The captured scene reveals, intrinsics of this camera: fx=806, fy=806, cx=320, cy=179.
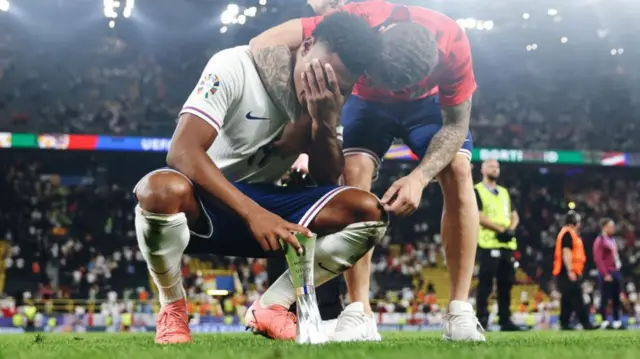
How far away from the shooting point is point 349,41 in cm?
273

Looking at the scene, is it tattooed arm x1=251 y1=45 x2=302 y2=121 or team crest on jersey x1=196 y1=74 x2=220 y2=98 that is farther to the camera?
tattooed arm x1=251 y1=45 x2=302 y2=121

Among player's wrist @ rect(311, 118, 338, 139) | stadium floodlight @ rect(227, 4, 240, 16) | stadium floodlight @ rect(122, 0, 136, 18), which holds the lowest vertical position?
player's wrist @ rect(311, 118, 338, 139)

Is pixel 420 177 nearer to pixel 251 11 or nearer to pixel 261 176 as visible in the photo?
pixel 261 176

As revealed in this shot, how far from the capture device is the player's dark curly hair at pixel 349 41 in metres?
2.73

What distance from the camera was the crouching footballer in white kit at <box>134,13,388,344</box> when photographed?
2689 mm

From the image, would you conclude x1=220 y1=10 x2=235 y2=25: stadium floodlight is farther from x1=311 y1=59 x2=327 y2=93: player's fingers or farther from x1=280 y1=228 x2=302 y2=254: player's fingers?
x1=280 y1=228 x2=302 y2=254: player's fingers

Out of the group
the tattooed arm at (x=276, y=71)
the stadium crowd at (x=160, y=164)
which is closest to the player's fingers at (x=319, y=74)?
the tattooed arm at (x=276, y=71)

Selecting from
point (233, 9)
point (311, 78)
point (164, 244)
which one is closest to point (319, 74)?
point (311, 78)

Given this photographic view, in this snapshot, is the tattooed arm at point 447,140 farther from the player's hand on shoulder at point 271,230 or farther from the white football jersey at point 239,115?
the player's hand on shoulder at point 271,230

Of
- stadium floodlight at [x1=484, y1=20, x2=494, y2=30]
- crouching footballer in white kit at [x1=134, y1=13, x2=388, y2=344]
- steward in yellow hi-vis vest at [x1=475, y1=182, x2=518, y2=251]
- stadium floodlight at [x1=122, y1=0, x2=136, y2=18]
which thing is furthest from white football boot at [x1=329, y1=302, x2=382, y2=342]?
stadium floodlight at [x1=484, y1=20, x2=494, y2=30]

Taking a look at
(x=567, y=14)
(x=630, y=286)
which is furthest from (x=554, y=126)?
(x=630, y=286)

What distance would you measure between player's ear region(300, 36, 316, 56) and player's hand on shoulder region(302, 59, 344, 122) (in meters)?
0.08

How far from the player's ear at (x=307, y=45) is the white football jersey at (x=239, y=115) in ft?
0.68

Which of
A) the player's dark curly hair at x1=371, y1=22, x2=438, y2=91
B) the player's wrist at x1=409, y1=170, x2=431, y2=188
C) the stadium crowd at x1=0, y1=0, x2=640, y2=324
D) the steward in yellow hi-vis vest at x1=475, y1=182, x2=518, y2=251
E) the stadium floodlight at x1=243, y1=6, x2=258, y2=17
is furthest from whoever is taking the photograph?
the stadium floodlight at x1=243, y1=6, x2=258, y2=17
